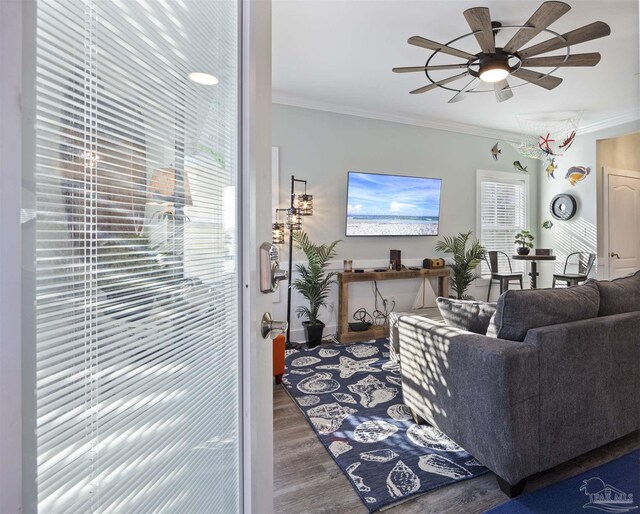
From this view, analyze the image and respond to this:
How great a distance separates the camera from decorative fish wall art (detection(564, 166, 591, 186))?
4961 mm

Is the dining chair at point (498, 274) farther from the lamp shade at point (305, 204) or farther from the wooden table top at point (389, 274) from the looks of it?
the lamp shade at point (305, 204)

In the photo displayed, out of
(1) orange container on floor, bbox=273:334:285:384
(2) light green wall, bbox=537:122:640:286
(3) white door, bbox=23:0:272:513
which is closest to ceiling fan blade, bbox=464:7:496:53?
(3) white door, bbox=23:0:272:513

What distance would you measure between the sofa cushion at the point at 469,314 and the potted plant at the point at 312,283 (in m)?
1.94

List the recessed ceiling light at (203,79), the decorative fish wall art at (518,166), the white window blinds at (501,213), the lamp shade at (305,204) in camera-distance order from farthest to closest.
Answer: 1. the decorative fish wall art at (518,166)
2. the white window blinds at (501,213)
3. the lamp shade at (305,204)
4. the recessed ceiling light at (203,79)

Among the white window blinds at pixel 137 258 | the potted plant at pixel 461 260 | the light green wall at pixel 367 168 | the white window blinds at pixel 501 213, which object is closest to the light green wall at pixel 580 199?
the white window blinds at pixel 501 213

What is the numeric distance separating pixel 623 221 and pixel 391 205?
351 centimetres

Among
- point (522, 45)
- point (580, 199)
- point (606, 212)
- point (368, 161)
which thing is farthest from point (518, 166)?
point (522, 45)

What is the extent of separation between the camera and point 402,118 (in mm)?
4613

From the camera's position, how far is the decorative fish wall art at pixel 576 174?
4.96 m

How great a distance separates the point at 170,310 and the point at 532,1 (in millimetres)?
3187

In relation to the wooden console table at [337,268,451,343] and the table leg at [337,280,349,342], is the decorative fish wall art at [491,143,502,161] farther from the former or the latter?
the table leg at [337,280,349,342]

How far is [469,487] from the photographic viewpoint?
64.1 inches

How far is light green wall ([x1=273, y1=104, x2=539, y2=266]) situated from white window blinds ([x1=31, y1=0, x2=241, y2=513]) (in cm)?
337

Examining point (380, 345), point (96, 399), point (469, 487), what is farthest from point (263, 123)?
point (380, 345)
